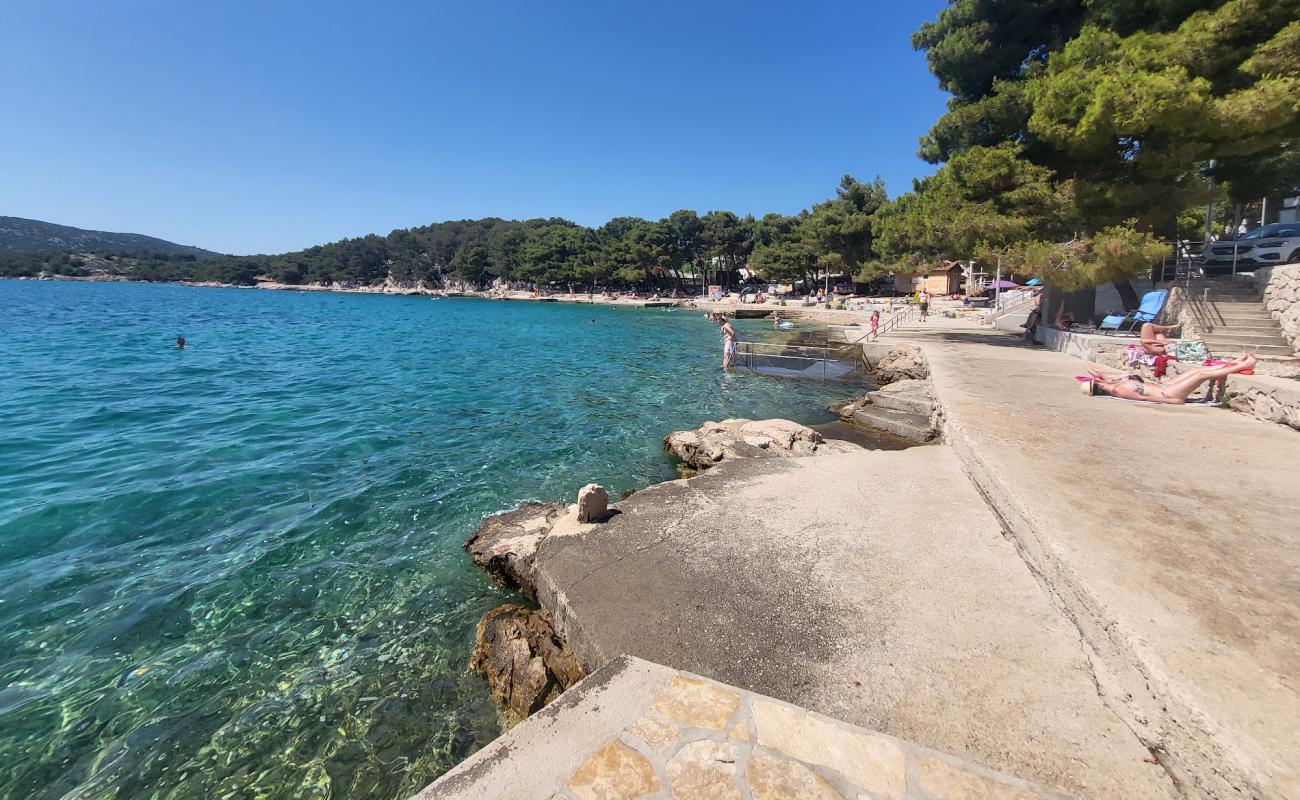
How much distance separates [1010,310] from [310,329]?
48.7 meters

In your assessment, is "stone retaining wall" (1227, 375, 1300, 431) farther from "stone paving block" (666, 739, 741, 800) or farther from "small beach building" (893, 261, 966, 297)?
"small beach building" (893, 261, 966, 297)

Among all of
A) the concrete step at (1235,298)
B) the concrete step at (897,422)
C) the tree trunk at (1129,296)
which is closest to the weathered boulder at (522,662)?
the concrete step at (897,422)

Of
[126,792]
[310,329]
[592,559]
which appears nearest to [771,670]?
[592,559]

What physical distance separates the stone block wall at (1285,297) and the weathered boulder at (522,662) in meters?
15.8

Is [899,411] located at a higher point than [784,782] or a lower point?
higher

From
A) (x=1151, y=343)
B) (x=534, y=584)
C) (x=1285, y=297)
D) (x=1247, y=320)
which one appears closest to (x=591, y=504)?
(x=534, y=584)

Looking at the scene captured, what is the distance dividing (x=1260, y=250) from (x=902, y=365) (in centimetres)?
986

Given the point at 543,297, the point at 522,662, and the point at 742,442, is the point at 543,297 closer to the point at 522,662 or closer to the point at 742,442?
the point at 742,442

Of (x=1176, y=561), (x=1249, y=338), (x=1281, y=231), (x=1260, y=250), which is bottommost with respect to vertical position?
(x=1176, y=561)

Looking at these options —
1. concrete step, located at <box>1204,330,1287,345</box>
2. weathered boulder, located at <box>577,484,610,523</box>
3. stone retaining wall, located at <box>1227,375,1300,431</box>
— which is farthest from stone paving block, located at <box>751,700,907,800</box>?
concrete step, located at <box>1204,330,1287,345</box>

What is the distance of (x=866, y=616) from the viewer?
141 inches

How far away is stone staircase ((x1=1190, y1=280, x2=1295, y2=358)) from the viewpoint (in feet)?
35.5

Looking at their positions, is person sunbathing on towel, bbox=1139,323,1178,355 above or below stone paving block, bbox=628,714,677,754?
above

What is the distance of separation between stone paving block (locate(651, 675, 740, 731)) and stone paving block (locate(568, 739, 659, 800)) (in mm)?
312
